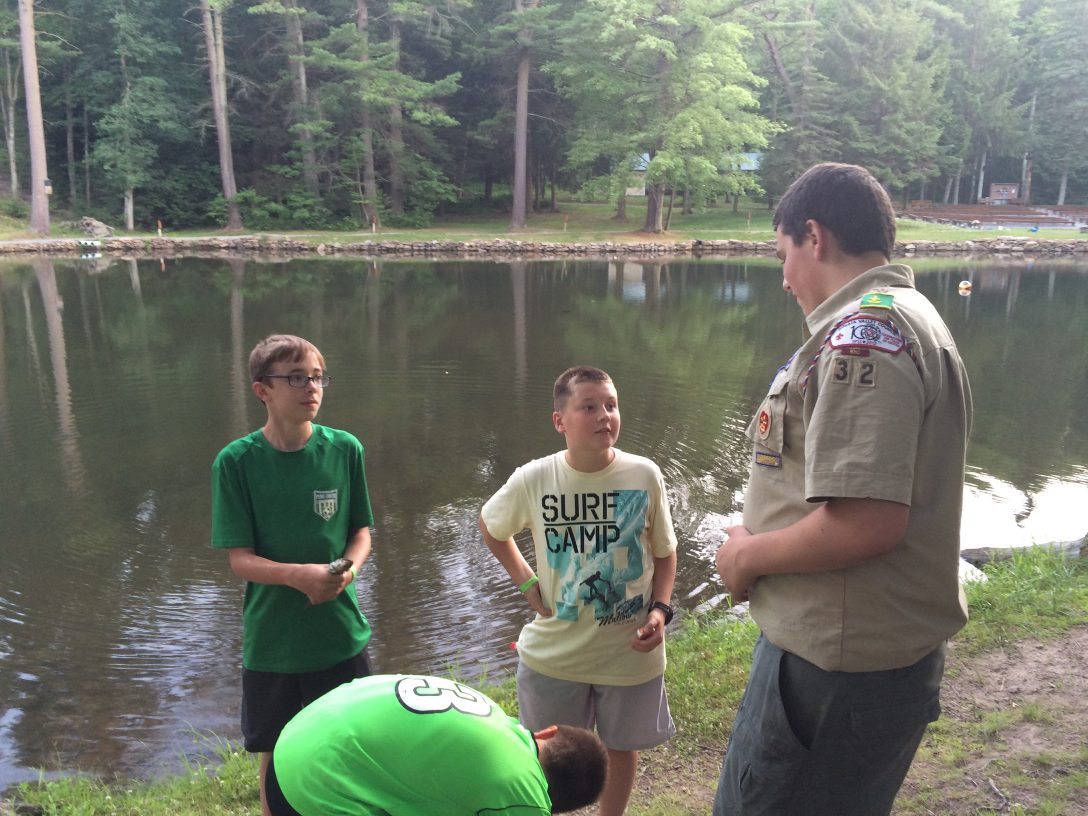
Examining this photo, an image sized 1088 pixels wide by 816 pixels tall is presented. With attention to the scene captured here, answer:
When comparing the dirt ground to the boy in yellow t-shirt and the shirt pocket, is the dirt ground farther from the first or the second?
the shirt pocket

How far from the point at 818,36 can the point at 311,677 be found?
47662 millimetres

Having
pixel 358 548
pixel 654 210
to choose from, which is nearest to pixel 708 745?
pixel 358 548

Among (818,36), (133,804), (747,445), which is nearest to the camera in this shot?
(133,804)

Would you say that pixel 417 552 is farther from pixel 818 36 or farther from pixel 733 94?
pixel 818 36

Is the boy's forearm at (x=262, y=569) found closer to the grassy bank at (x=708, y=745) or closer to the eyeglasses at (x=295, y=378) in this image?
the eyeglasses at (x=295, y=378)

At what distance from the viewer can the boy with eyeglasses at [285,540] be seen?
260 cm

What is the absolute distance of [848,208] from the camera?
1.76 metres

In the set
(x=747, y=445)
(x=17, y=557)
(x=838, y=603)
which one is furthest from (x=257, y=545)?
(x=747, y=445)

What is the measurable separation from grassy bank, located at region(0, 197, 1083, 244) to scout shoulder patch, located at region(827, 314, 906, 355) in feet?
104

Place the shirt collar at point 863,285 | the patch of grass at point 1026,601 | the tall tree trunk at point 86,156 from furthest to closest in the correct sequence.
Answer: the tall tree trunk at point 86,156 < the patch of grass at point 1026,601 < the shirt collar at point 863,285

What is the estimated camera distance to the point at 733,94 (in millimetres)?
33656

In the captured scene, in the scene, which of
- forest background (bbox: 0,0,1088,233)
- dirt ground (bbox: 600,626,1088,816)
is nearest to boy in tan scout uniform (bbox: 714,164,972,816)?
dirt ground (bbox: 600,626,1088,816)

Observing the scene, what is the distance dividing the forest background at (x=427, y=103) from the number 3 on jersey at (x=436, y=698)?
1289 inches

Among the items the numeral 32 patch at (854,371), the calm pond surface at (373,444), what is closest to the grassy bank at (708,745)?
the calm pond surface at (373,444)
